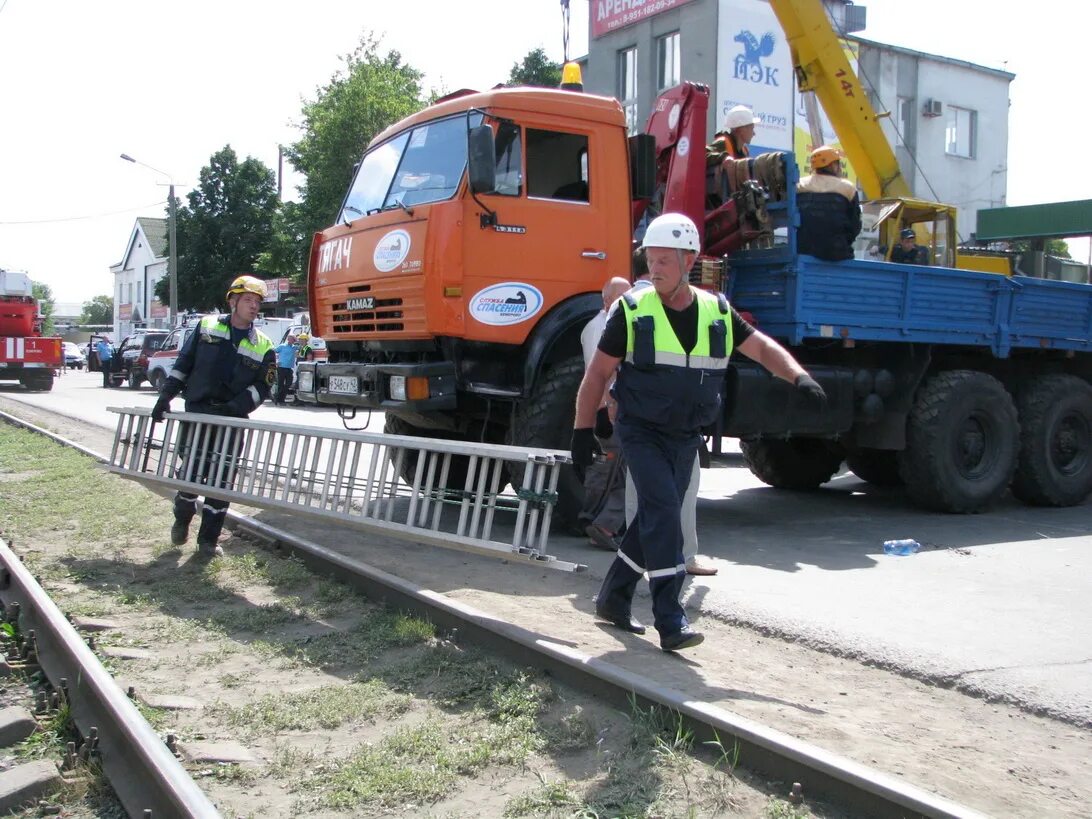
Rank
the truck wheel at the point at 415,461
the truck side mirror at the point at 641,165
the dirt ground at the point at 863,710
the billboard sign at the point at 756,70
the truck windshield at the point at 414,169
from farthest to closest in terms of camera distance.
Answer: the billboard sign at the point at 756,70, the truck side mirror at the point at 641,165, the truck windshield at the point at 414,169, the truck wheel at the point at 415,461, the dirt ground at the point at 863,710

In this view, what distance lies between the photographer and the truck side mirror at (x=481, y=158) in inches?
271

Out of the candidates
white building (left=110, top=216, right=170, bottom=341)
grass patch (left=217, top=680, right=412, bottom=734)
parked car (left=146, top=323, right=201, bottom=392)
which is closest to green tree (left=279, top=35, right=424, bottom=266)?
parked car (left=146, top=323, right=201, bottom=392)

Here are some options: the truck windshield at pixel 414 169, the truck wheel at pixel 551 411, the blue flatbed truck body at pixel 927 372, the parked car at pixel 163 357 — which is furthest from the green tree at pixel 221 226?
the truck wheel at pixel 551 411

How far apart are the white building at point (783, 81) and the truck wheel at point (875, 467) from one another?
1501 centimetres

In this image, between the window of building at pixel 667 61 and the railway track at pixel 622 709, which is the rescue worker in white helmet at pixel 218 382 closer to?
the railway track at pixel 622 709

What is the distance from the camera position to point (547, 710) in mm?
3992

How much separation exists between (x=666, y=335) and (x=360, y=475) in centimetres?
246

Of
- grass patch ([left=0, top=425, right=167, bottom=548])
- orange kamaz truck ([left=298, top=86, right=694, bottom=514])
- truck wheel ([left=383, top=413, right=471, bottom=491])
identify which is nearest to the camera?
truck wheel ([left=383, top=413, right=471, bottom=491])

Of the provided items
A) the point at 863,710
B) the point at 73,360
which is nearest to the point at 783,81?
the point at 863,710

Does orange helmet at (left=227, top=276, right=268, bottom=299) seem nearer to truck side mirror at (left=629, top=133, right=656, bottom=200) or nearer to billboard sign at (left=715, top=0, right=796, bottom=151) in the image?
truck side mirror at (left=629, top=133, right=656, bottom=200)

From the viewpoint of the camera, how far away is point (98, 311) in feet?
444

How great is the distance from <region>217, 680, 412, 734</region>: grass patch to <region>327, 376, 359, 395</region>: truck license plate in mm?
3618

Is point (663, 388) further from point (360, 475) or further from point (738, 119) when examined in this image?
point (738, 119)

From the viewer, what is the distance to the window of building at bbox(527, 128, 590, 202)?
7434 mm
